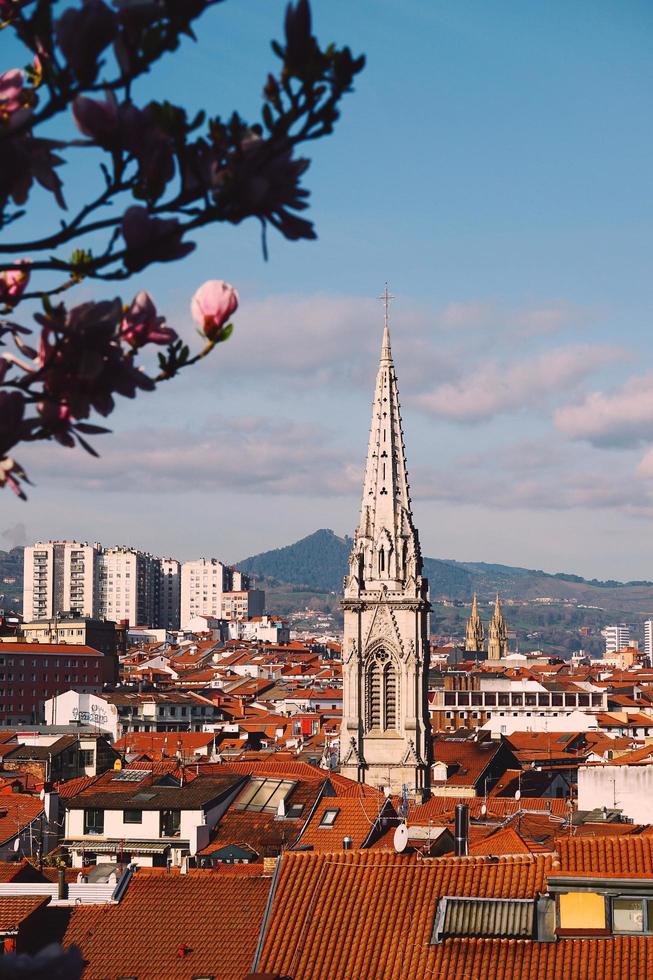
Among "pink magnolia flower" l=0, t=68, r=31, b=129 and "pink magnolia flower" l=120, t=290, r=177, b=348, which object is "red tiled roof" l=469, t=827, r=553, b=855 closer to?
"pink magnolia flower" l=120, t=290, r=177, b=348

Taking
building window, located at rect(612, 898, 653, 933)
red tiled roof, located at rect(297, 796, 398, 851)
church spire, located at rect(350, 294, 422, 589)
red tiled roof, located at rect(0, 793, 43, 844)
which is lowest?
red tiled roof, located at rect(0, 793, 43, 844)

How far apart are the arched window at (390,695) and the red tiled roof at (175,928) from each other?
52123 millimetres

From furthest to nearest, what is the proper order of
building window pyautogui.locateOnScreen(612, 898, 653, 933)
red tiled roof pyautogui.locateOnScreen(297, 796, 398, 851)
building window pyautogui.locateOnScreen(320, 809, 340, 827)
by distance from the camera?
building window pyautogui.locateOnScreen(320, 809, 340, 827)
red tiled roof pyautogui.locateOnScreen(297, 796, 398, 851)
building window pyautogui.locateOnScreen(612, 898, 653, 933)

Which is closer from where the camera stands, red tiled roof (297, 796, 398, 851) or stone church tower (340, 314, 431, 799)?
red tiled roof (297, 796, 398, 851)

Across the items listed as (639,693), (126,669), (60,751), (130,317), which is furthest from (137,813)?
(126,669)

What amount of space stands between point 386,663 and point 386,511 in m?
7.71

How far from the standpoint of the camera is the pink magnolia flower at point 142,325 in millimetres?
4918

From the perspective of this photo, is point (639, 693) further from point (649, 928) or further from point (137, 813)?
point (649, 928)

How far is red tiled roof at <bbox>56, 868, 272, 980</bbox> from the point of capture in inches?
1024

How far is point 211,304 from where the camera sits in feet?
16.0

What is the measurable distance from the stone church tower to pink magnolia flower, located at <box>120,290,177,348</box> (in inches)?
2970

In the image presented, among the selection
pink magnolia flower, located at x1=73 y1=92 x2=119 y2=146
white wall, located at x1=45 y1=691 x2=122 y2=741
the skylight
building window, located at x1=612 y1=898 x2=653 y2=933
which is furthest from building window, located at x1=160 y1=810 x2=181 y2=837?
white wall, located at x1=45 y1=691 x2=122 y2=741

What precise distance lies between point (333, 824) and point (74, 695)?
73.4 m

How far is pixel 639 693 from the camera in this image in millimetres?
175000
